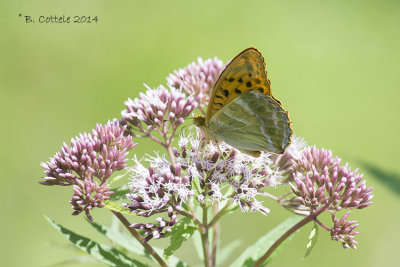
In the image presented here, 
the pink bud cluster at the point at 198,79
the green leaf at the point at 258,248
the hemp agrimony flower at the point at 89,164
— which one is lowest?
the green leaf at the point at 258,248

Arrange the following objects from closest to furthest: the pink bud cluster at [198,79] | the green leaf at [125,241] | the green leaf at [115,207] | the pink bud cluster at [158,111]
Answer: the green leaf at [115,207] < the green leaf at [125,241] < the pink bud cluster at [158,111] < the pink bud cluster at [198,79]

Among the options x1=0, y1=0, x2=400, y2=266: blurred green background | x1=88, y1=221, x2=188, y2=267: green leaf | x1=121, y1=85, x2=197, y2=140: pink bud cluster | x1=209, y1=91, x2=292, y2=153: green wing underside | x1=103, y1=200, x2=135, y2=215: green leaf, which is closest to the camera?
x1=103, y1=200, x2=135, y2=215: green leaf

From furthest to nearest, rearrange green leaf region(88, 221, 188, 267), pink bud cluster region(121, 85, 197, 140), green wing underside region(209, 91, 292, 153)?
pink bud cluster region(121, 85, 197, 140) → green leaf region(88, 221, 188, 267) → green wing underside region(209, 91, 292, 153)

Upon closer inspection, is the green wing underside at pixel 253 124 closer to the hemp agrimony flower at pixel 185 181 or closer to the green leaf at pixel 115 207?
the hemp agrimony flower at pixel 185 181

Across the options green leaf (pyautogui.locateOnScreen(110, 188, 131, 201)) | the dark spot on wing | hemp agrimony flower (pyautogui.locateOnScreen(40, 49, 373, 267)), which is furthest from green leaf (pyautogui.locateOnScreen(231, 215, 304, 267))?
the dark spot on wing

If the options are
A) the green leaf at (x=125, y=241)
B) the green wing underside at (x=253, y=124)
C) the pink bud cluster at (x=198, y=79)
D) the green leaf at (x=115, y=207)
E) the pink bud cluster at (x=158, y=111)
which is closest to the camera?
the green leaf at (x=115, y=207)

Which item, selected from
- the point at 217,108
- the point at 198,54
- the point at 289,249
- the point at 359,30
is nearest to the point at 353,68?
the point at 359,30

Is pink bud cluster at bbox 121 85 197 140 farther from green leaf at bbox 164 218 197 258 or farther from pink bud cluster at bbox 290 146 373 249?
pink bud cluster at bbox 290 146 373 249

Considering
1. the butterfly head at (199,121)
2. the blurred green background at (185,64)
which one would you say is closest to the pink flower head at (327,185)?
the butterfly head at (199,121)

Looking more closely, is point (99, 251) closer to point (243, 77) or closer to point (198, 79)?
point (243, 77)
